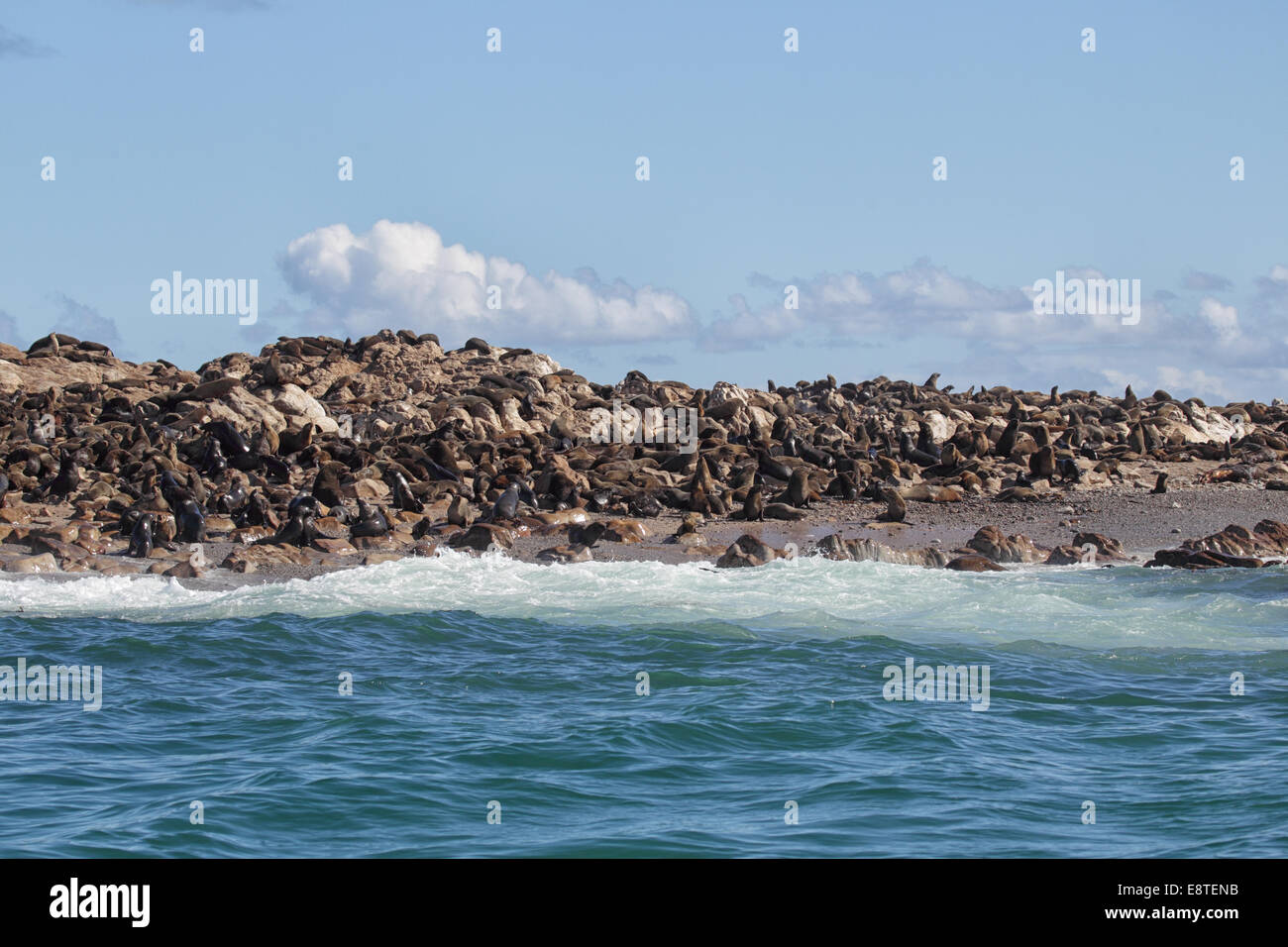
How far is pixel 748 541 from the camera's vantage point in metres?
20.7

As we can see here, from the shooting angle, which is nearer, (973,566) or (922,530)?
(973,566)

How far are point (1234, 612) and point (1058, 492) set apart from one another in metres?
10.7

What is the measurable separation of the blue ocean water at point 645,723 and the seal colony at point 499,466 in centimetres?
308

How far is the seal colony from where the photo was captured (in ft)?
70.8

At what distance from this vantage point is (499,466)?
2780cm

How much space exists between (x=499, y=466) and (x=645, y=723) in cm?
1723

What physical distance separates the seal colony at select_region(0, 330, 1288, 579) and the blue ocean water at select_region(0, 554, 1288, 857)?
10.1ft

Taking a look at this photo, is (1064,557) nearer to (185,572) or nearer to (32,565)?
(185,572)

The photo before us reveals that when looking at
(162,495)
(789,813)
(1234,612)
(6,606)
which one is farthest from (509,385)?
(789,813)

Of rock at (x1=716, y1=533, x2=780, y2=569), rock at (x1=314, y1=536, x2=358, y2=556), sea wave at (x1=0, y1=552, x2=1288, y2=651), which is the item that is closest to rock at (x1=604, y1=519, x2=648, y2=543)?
sea wave at (x1=0, y1=552, x2=1288, y2=651)

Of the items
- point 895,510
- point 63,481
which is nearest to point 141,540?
point 63,481

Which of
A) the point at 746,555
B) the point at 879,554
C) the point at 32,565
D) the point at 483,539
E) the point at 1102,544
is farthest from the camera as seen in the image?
the point at 483,539
